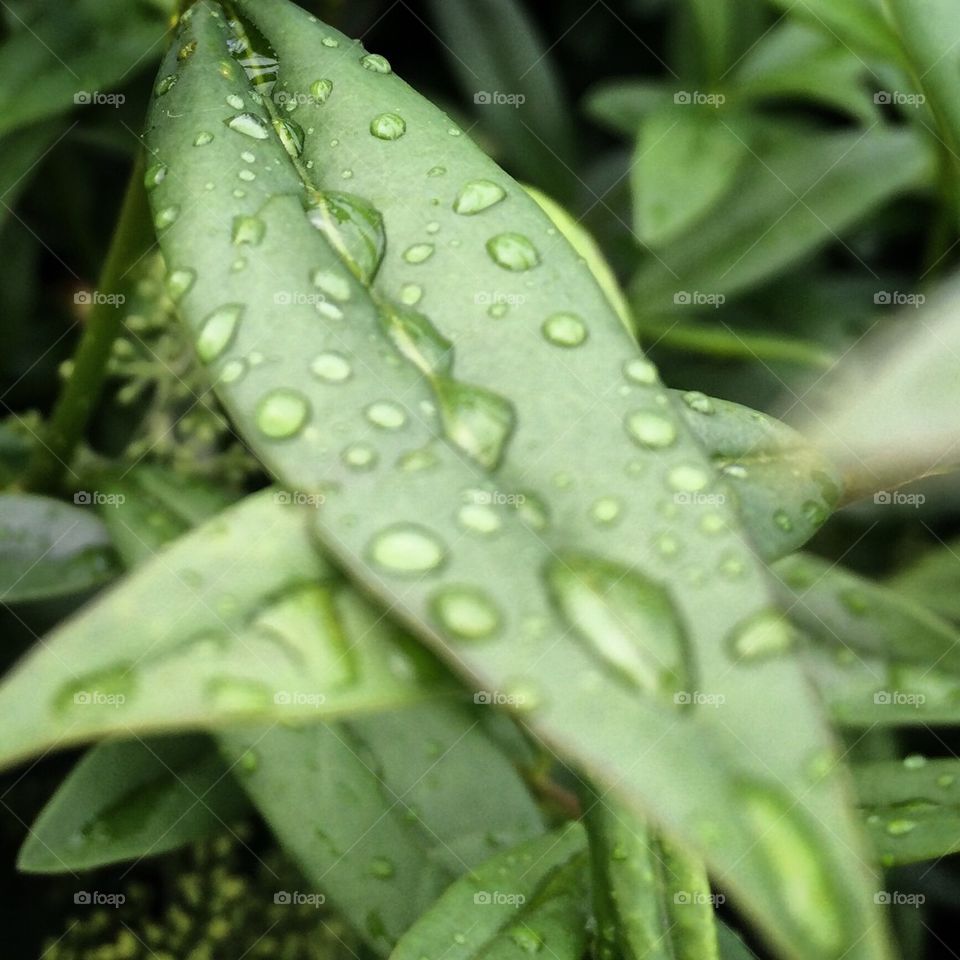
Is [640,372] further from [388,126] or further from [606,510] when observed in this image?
[388,126]

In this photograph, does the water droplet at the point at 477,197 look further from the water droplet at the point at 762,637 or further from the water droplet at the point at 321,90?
the water droplet at the point at 762,637

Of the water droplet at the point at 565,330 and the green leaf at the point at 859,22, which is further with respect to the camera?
the green leaf at the point at 859,22

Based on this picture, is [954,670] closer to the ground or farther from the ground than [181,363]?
closer to the ground

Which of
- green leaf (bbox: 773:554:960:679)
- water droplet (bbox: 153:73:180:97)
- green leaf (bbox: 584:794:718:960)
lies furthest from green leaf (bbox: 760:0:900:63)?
green leaf (bbox: 584:794:718:960)

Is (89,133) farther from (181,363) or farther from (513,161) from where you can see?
(513,161)

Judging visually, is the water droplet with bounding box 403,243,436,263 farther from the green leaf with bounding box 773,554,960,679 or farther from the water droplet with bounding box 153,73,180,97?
the green leaf with bounding box 773,554,960,679

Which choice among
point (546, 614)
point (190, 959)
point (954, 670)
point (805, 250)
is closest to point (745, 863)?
point (546, 614)

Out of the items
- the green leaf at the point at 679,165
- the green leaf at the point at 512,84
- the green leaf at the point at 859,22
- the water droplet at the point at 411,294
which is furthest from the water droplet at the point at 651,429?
the green leaf at the point at 512,84
